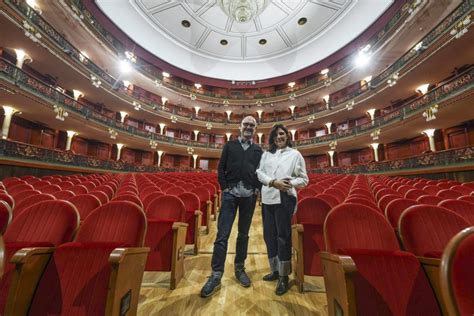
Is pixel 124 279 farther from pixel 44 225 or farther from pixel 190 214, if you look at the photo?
pixel 190 214

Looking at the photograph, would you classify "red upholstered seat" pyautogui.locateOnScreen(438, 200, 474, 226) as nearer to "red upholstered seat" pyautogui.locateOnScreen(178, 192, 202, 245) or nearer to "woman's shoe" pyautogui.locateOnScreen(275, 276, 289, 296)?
"woman's shoe" pyautogui.locateOnScreen(275, 276, 289, 296)

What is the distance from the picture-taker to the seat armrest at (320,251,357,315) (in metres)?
0.96

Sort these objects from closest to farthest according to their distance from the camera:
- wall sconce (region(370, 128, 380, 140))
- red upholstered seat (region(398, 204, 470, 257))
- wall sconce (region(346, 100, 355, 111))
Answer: red upholstered seat (region(398, 204, 470, 257)), wall sconce (region(370, 128, 380, 140)), wall sconce (region(346, 100, 355, 111))

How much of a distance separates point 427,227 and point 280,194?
38.4 inches

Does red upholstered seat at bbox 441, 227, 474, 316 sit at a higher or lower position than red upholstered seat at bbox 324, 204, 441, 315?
higher

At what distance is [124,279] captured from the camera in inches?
42.9

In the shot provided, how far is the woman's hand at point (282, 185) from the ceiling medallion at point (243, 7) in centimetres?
1596

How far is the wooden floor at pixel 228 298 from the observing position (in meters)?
1.52

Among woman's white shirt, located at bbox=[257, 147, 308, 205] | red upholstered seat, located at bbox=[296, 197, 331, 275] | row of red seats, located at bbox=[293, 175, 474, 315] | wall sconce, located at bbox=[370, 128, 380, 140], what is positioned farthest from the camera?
A: wall sconce, located at bbox=[370, 128, 380, 140]

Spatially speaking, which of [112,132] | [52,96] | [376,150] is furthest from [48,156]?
[376,150]

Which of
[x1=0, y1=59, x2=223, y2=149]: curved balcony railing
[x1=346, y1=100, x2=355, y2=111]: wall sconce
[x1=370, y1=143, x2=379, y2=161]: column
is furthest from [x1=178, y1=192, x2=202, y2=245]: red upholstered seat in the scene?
[x1=370, y1=143, x2=379, y2=161]: column

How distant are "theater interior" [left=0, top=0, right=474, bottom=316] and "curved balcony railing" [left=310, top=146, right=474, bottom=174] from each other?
7 cm

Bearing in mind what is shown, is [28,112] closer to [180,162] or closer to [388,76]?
[180,162]

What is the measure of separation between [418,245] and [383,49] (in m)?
14.0
